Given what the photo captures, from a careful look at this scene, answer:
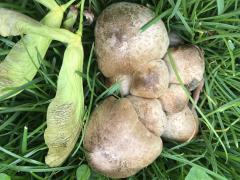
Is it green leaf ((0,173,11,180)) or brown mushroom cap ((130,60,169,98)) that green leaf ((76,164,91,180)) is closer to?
green leaf ((0,173,11,180))

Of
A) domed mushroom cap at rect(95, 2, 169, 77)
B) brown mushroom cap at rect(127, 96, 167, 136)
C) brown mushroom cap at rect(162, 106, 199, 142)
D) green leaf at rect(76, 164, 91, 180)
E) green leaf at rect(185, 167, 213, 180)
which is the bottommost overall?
green leaf at rect(185, 167, 213, 180)

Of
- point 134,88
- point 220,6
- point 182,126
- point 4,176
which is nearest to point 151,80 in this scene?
point 134,88

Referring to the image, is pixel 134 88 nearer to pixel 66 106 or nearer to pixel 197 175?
pixel 66 106

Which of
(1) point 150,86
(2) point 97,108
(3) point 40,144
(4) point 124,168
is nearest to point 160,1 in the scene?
(1) point 150,86

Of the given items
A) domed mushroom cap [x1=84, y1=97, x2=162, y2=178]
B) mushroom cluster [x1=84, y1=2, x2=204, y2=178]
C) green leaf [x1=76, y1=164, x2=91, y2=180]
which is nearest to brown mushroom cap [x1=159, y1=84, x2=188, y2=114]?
mushroom cluster [x1=84, y1=2, x2=204, y2=178]

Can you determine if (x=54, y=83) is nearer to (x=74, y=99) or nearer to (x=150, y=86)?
(x=74, y=99)
